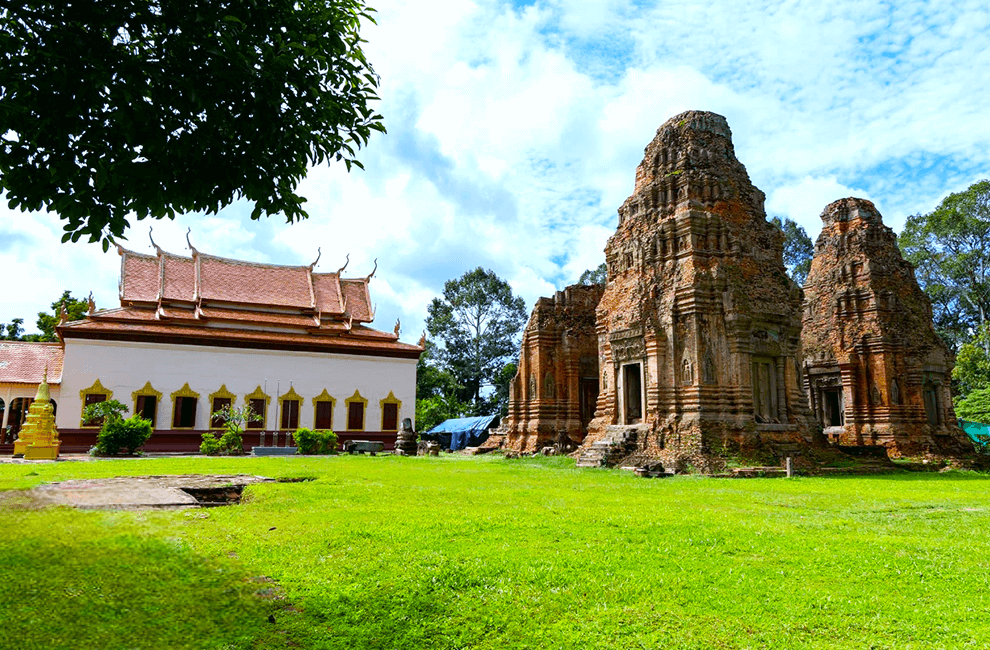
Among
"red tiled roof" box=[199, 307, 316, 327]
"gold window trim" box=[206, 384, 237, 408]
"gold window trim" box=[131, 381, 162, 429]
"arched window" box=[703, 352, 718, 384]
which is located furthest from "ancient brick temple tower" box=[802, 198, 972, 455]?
"gold window trim" box=[131, 381, 162, 429]

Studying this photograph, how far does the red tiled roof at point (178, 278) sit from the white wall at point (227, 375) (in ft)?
10.8

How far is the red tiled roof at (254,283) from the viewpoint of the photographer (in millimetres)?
32719

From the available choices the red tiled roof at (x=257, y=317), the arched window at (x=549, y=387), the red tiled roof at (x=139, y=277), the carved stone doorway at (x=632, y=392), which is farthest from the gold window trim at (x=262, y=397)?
the carved stone doorway at (x=632, y=392)

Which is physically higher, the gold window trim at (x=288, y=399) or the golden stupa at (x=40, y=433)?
the gold window trim at (x=288, y=399)

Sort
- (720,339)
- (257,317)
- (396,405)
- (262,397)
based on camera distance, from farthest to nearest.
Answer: (396,405), (257,317), (262,397), (720,339)

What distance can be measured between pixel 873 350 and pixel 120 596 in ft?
82.9

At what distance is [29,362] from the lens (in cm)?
2966

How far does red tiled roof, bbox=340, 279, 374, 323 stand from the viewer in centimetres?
3588

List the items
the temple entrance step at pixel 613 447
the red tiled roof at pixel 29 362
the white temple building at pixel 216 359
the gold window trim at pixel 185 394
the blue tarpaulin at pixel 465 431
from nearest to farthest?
the temple entrance step at pixel 613 447
the white temple building at pixel 216 359
the red tiled roof at pixel 29 362
the gold window trim at pixel 185 394
the blue tarpaulin at pixel 465 431

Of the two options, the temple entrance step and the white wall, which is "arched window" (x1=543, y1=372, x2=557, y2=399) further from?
the white wall

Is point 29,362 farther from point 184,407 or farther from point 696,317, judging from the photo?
point 696,317

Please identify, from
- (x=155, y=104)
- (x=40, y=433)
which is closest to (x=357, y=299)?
(x=40, y=433)

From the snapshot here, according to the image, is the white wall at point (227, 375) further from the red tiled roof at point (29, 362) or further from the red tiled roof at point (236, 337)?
the red tiled roof at point (29, 362)

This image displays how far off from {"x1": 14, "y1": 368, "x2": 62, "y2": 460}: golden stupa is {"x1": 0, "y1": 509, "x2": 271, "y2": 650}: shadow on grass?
17.0m
